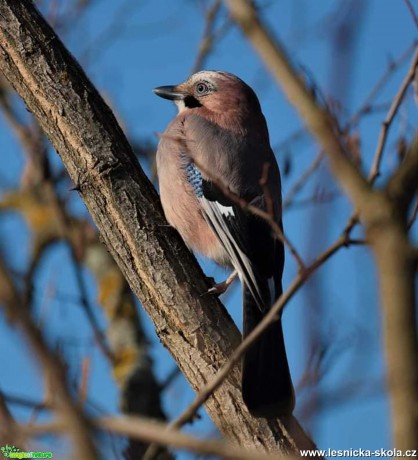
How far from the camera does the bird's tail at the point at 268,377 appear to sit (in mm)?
4207

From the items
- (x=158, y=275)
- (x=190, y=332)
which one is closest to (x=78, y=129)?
(x=158, y=275)

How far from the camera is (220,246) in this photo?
546 centimetres

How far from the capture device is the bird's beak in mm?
6677

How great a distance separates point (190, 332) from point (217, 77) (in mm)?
2627

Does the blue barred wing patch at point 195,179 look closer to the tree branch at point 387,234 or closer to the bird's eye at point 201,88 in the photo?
the bird's eye at point 201,88

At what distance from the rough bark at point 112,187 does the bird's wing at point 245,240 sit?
39 cm

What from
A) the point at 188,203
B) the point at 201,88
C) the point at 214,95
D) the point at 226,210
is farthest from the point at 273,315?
the point at 201,88

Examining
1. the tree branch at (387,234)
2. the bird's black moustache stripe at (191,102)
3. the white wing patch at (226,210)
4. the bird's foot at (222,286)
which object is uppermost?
the bird's black moustache stripe at (191,102)

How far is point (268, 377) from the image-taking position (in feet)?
14.2

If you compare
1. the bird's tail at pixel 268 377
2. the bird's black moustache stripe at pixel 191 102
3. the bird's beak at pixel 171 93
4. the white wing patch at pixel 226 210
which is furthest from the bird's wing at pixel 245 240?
the bird's beak at pixel 171 93

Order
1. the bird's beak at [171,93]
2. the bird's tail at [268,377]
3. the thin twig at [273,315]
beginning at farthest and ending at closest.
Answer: the bird's beak at [171,93]
the bird's tail at [268,377]
the thin twig at [273,315]

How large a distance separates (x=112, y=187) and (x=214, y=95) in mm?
1981

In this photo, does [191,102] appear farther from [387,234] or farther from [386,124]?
[387,234]

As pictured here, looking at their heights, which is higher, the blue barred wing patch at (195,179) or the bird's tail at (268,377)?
the blue barred wing patch at (195,179)
